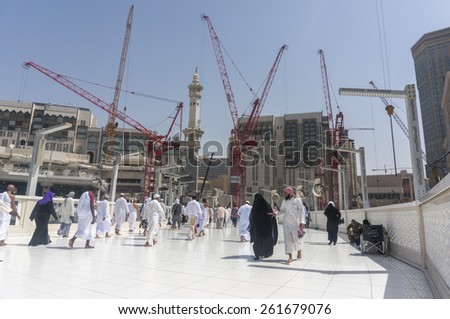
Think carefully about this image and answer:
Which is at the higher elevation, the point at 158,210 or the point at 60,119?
the point at 60,119

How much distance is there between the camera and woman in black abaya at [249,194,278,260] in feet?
19.6

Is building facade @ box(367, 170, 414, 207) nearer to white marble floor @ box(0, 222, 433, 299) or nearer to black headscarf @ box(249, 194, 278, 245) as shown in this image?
black headscarf @ box(249, 194, 278, 245)

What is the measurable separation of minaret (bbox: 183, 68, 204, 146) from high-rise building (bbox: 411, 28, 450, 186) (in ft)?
175

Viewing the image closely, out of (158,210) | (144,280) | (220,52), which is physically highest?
(220,52)

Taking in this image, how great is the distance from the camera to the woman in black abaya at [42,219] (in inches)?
278

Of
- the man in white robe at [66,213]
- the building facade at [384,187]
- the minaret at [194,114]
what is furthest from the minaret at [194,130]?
the man in white robe at [66,213]

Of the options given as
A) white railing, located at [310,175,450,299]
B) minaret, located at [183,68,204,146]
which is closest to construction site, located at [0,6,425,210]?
minaret, located at [183,68,204,146]

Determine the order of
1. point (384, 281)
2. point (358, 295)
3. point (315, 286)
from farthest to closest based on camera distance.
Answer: point (384, 281) < point (315, 286) < point (358, 295)

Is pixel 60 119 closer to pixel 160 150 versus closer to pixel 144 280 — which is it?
pixel 160 150

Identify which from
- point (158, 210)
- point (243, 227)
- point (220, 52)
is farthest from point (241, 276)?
point (220, 52)

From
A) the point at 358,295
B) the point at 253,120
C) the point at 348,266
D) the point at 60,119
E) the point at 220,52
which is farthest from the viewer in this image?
the point at 60,119

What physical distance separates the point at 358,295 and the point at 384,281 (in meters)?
0.98

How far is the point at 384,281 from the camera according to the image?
4078 mm

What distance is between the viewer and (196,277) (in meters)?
4.19
